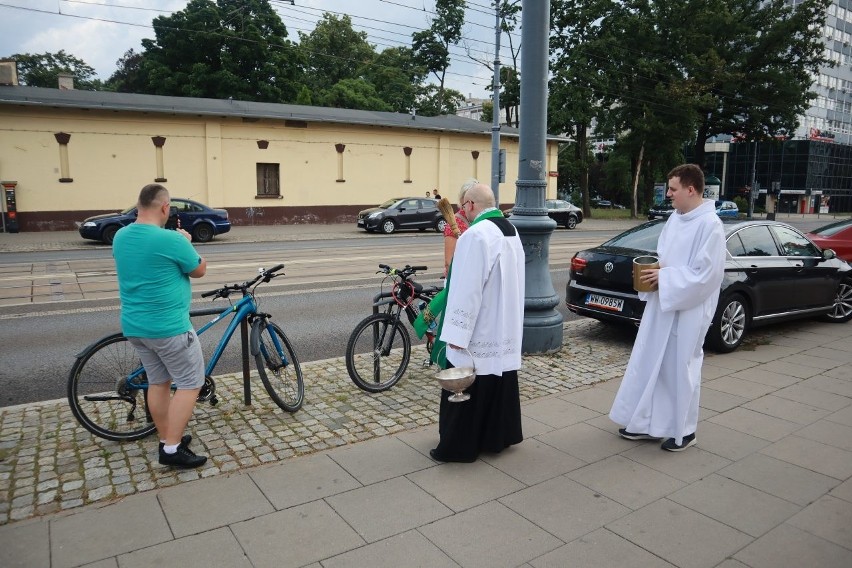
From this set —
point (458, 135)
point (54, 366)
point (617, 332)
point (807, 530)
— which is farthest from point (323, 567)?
point (458, 135)

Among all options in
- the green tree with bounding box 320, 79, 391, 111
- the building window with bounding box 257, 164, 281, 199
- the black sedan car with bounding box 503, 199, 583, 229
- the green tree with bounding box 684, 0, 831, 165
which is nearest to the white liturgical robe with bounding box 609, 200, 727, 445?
the building window with bounding box 257, 164, 281, 199

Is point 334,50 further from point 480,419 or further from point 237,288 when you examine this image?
point 480,419

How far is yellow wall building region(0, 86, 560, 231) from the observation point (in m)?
24.2

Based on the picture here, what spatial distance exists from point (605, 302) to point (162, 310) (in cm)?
514

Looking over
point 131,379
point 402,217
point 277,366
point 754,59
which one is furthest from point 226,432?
point 754,59

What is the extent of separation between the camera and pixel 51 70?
199ft

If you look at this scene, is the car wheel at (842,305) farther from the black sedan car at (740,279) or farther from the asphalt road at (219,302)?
A: the asphalt road at (219,302)

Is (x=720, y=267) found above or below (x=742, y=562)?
above

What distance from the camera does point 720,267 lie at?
4320mm

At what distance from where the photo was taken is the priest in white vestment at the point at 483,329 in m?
3.96

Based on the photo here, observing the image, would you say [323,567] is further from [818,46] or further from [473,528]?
[818,46]

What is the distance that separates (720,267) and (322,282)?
27.4ft

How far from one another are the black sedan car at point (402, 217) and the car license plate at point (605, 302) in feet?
58.1

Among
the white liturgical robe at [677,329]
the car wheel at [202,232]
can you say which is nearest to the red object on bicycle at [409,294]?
the white liturgical robe at [677,329]
